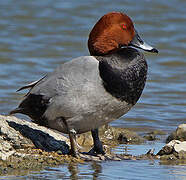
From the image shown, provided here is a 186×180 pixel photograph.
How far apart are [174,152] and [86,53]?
7.53 m

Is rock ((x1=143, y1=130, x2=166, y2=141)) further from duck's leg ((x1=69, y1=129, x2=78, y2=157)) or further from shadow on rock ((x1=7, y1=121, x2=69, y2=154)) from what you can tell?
duck's leg ((x1=69, y1=129, x2=78, y2=157))

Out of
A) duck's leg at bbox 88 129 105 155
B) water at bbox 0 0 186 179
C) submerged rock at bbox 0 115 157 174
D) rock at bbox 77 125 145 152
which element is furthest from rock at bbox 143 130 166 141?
duck's leg at bbox 88 129 105 155

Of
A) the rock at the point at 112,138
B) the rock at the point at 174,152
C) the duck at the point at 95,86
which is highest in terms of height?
the duck at the point at 95,86

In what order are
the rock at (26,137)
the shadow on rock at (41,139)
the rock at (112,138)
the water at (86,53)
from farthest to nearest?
1. the rock at (112,138)
2. the shadow on rock at (41,139)
3. the rock at (26,137)
4. the water at (86,53)

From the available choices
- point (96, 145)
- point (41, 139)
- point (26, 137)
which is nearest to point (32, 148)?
point (26, 137)

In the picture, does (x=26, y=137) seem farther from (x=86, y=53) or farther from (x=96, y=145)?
(x=86, y=53)

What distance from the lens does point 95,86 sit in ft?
17.6

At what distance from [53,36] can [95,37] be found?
931 centimetres

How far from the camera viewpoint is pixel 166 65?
12477 mm

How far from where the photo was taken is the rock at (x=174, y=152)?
580 centimetres

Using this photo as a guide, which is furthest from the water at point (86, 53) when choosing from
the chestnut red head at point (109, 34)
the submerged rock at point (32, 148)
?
the chestnut red head at point (109, 34)

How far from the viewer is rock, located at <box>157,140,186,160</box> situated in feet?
19.0

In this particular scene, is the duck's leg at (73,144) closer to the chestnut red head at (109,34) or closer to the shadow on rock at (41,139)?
the shadow on rock at (41,139)

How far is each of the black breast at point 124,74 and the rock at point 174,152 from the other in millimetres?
705
